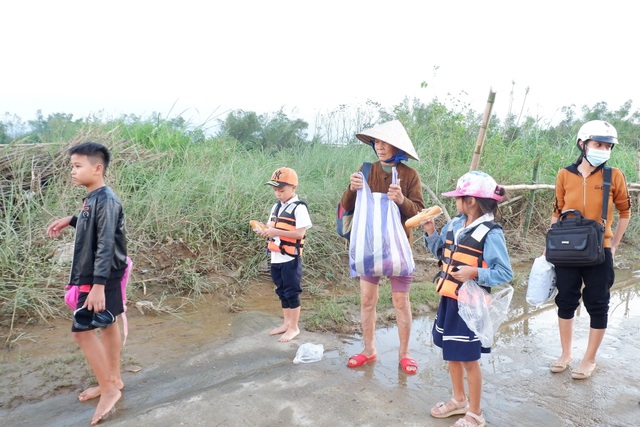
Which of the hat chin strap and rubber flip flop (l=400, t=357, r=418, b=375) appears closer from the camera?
the hat chin strap

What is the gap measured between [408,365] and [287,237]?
1.42 metres

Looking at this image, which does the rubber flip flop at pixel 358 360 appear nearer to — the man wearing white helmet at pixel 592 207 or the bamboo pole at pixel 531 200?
the man wearing white helmet at pixel 592 207

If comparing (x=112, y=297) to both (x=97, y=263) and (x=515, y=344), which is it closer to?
(x=97, y=263)

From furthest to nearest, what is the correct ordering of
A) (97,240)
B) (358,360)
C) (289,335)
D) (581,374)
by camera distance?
1. (289,335)
2. (358,360)
3. (581,374)
4. (97,240)

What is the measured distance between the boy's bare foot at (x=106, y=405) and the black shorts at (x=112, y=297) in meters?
0.47

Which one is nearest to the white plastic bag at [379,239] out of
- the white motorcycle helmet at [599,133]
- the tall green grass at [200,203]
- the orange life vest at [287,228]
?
the orange life vest at [287,228]

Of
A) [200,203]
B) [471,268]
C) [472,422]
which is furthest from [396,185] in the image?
[200,203]

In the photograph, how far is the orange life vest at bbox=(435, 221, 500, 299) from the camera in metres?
2.98

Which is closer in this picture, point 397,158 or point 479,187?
point 479,187

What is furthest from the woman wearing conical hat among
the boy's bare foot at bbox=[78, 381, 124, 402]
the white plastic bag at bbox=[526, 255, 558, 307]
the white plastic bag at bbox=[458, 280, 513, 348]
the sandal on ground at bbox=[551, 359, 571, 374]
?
the boy's bare foot at bbox=[78, 381, 124, 402]

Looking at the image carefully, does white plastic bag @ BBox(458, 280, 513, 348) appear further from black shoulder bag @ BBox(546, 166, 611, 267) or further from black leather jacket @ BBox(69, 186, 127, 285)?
black leather jacket @ BBox(69, 186, 127, 285)

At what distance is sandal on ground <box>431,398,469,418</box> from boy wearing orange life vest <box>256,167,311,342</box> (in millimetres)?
1618

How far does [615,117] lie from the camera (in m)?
17.3

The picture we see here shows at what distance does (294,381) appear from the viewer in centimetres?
358
